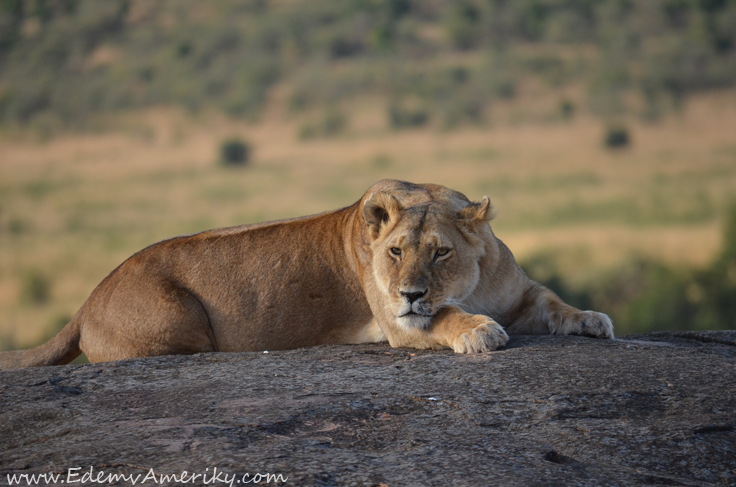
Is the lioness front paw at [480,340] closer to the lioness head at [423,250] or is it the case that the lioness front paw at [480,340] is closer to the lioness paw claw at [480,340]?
the lioness paw claw at [480,340]

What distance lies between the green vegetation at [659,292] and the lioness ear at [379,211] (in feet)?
133

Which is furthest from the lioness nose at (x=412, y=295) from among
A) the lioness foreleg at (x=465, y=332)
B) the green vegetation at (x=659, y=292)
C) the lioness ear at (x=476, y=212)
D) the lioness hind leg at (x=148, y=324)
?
the green vegetation at (x=659, y=292)

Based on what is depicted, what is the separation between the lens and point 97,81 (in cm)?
5659

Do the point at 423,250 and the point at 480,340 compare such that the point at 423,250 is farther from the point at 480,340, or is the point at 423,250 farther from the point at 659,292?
the point at 659,292

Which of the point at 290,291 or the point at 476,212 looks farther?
the point at 290,291

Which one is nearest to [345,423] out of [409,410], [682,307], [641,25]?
[409,410]

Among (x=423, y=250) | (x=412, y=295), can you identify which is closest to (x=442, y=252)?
(x=423, y=250)

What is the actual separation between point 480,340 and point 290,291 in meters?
2.05

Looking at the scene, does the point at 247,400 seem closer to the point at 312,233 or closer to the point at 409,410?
the point at 409,410

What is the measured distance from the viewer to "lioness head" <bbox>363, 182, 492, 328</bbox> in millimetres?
5781

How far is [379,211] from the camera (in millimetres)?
6348

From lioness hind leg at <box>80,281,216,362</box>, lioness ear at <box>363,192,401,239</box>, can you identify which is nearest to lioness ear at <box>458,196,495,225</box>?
lioness ear at <box>363,192,401,239</box>

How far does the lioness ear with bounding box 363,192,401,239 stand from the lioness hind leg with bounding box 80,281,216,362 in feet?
5.82

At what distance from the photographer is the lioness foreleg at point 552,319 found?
20.6ft
